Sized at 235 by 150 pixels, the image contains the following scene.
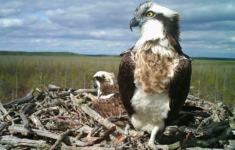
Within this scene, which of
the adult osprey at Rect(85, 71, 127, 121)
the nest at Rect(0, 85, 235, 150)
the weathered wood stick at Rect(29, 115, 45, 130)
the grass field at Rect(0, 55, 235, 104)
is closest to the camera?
the nest at Rect(0, 85, 235, 150)

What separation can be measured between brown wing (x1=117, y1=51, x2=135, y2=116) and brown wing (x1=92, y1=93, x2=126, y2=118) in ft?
2.74

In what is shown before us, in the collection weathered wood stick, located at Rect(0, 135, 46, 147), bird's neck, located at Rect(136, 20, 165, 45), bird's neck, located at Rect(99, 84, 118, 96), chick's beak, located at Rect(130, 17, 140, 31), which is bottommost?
weathered wood stick, located at Rect(0, 135, 46, 147)

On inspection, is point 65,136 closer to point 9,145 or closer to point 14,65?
point 9,145

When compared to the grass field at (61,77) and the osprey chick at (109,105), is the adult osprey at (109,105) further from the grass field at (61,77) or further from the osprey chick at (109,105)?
the grass field at (61,77)

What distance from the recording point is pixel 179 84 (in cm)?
238

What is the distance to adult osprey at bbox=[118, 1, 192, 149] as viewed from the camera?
233cm

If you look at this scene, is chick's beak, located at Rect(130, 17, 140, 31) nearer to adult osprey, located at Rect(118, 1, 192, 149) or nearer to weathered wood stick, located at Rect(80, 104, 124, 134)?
adult osprey, located at Rect(118, 1, 192, 149)

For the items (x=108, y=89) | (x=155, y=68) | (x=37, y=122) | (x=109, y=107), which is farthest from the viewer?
(x=108, y=89)

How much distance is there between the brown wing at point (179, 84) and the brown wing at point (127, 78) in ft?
1.91

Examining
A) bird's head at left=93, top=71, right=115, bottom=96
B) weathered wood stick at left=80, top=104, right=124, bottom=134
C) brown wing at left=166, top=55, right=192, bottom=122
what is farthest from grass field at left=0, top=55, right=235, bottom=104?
brown wing at left=166, top=55, right=192, bottom=122

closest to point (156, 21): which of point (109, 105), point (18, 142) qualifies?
Answer: point (109, 105)

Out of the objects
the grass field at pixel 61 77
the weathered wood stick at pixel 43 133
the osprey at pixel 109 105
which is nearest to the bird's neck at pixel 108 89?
the osprey at pixel 109 105

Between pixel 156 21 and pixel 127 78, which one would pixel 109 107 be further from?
pixel 156 21

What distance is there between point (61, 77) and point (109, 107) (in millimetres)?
6208
